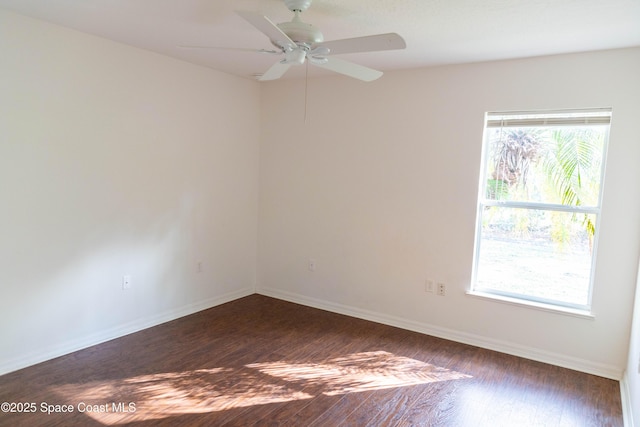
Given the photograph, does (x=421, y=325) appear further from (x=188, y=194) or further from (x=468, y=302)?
(x=188, y=194)

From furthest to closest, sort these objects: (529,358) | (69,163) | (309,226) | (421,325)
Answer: (309,226) → (421,325) → (529,358) → (69,163)

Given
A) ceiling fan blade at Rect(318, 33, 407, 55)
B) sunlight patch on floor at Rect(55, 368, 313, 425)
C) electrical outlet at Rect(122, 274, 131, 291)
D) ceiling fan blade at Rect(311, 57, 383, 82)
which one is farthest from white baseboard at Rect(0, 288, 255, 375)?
ceiling fan blade at Rect(318, 33, 407, 55)

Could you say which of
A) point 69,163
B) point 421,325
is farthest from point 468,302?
point 69,163

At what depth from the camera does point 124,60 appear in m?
3.33

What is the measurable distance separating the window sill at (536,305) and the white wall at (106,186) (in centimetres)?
258

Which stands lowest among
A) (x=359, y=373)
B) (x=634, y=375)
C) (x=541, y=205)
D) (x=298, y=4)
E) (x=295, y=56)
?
(x=359, y=373)

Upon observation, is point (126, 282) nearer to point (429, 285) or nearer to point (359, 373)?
point (359, 373)

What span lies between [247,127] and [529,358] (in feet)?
11.5

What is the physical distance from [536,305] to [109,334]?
348 cm

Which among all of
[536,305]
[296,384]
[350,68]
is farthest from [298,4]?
[536,305]

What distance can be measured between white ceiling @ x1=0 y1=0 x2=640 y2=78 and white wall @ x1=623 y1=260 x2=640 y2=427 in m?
1.72

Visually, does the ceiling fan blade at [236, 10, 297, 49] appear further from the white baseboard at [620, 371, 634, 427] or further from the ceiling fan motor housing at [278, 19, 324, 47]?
the white baseboard at [620, 371, 634, 427]

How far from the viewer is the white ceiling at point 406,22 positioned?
2281 mm

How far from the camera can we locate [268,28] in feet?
6.38
